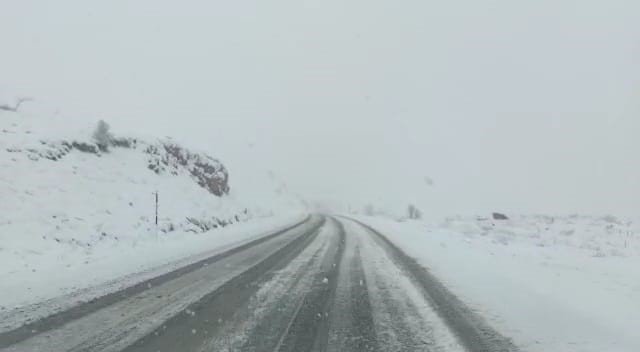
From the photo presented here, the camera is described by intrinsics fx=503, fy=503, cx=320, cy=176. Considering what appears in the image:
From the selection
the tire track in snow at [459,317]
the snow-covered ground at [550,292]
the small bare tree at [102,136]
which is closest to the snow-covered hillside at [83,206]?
the small bare tree at [102,136]

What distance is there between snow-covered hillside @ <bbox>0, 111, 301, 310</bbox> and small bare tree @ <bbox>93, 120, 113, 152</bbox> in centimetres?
15

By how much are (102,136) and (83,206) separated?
651 centimetres

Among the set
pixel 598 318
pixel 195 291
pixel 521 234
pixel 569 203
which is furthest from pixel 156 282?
pixel 569 203

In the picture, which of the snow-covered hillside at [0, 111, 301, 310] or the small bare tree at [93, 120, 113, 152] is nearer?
the snow-covered hillside at [0, 111, 301, 310]

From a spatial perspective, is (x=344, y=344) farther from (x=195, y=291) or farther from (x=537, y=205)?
(x=537, y=205)

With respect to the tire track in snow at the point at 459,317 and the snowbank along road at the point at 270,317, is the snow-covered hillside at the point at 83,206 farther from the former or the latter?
the tire track in snow at the point at 459,317

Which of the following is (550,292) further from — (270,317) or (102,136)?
(102,136)

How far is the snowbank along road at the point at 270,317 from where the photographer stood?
16.8ft

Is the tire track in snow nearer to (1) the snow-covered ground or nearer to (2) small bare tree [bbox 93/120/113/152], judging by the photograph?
(1) the snow-covered ground

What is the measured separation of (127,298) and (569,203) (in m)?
98.1

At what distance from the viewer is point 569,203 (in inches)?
3639

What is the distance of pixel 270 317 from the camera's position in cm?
621

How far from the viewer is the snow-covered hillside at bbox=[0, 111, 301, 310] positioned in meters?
10.2

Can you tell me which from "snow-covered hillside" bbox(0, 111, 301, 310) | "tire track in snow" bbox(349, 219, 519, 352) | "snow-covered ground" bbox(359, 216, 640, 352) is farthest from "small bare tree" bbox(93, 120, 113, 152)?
"tire track in snow" bbox(349, 219, 519, 352)
